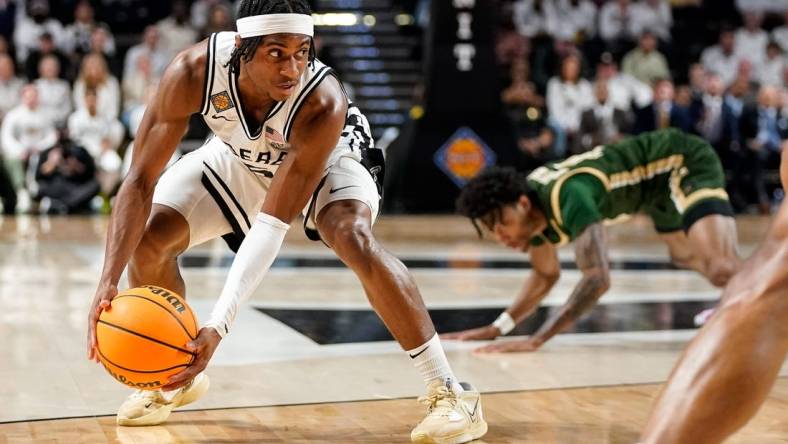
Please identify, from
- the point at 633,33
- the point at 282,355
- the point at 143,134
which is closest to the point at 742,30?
the point at 633,33

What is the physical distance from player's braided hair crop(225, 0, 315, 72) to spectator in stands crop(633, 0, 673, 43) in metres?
12.3

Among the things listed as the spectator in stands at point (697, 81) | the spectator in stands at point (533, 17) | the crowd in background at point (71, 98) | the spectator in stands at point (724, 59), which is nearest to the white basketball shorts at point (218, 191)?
the crowd in background at point (71, 98)

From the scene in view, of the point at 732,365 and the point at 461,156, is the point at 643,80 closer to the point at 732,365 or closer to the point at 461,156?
the point at 461,156

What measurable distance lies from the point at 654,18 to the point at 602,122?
10.8 ft

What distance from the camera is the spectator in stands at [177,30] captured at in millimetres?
12922

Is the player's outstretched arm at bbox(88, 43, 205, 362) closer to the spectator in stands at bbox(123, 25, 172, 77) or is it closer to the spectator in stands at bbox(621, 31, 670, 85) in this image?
the spectator in stands at bbox(123, 25, 172, 77)

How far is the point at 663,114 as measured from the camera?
41.6 ft

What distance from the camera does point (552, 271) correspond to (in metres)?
4.93

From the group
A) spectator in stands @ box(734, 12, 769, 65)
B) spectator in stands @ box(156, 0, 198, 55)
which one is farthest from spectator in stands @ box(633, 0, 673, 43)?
spectator in stands @ box(156, 0, 198, 55)

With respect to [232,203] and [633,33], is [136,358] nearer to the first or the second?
[232,203]

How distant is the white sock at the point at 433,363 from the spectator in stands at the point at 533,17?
37.5 feet

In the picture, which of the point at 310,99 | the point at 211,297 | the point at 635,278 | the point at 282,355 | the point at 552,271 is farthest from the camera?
the point at 635,278

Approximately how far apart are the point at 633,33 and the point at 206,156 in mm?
11945

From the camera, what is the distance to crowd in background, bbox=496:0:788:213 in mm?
12664
